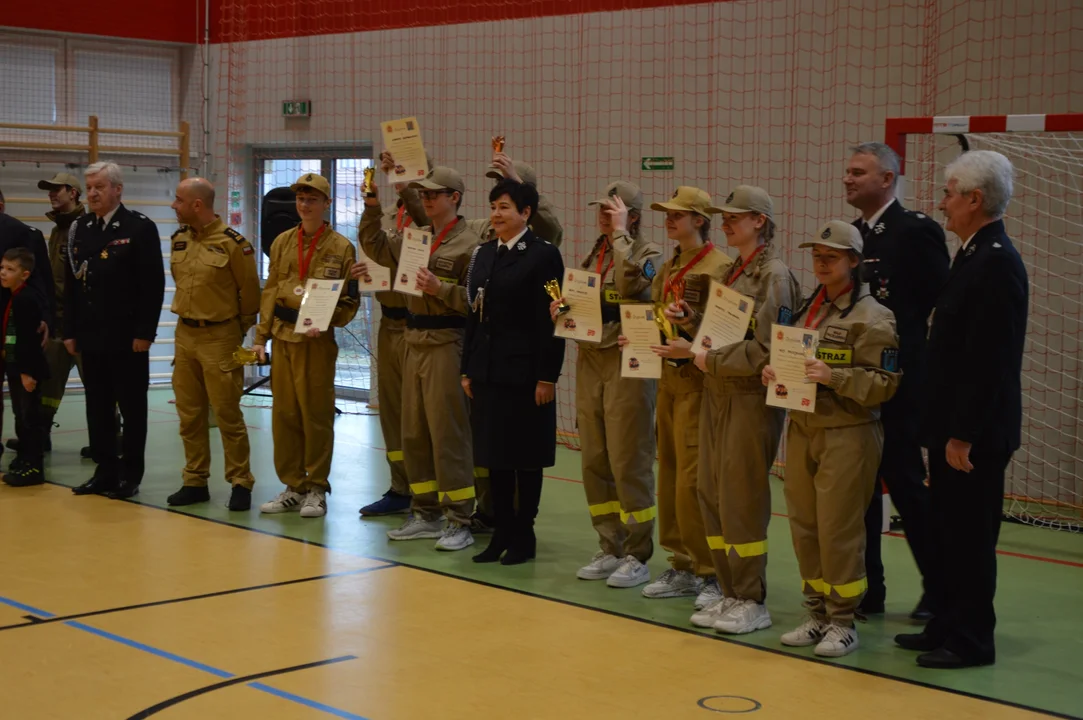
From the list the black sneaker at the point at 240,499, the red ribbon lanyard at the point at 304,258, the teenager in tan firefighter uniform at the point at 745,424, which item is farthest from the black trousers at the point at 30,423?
the teenager in tan firefighter uniform at the point at 745,424

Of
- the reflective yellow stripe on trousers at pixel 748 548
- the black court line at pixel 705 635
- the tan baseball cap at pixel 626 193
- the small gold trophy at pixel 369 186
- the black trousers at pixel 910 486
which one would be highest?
the small gold trophy at pixel 369 186

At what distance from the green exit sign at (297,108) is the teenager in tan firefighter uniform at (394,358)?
4720 millimetres

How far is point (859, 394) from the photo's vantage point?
451cm

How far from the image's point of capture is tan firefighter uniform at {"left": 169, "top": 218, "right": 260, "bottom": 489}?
719 cm

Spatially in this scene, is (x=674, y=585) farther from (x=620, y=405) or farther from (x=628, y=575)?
(x=620, y=405)

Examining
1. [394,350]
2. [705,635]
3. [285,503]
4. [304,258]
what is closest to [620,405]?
[705,635]

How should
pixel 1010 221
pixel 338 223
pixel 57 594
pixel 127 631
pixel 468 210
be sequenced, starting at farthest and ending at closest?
pixel 338 223
pixel 468 210
pixel 1010 221
pixel 57 594
pixel 127 631

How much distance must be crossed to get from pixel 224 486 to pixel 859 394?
15.5 ft

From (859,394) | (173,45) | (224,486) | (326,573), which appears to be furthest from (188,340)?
(173,45)

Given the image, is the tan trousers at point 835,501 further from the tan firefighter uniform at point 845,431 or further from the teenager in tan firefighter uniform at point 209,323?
the teenager in tan firefighter uniform at point 209,323

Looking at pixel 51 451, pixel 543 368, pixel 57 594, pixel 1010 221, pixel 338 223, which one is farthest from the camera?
pixel 338 223

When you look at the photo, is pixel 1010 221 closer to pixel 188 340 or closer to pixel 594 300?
pixel 594 300

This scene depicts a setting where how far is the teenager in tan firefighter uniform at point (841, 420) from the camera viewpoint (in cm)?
456

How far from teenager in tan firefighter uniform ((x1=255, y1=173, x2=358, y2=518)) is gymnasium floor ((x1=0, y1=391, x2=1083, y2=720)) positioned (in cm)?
33
